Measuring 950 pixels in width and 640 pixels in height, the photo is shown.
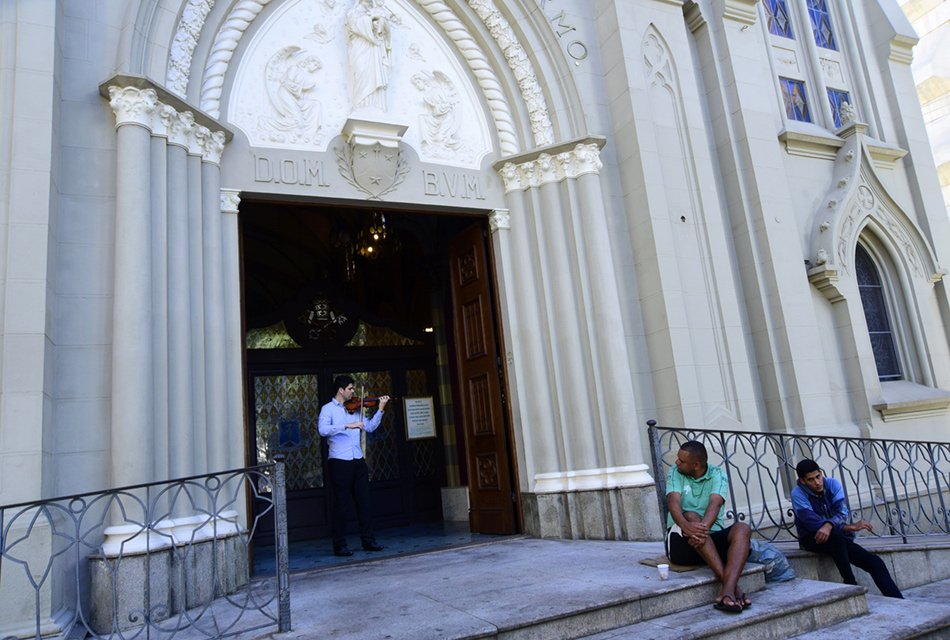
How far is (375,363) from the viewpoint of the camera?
34.9 feet

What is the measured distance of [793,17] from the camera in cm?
1104

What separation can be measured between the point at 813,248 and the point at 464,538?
243 inches

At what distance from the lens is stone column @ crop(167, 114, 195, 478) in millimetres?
5551

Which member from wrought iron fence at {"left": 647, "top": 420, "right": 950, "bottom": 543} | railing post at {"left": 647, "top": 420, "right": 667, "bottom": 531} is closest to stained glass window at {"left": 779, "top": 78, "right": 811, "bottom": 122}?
wrought iron fence at {"left": 647, "top": 420, "right": 950, "bottom": 543}

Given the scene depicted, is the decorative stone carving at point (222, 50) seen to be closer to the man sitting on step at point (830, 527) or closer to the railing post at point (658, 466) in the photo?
the railing post at point (658, 466)

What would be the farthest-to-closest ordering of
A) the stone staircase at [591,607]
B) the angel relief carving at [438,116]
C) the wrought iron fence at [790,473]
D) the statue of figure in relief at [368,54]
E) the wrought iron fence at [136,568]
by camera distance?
the angel relief carving at [438,116] < the statue of figure in relief at [368,54] < the wrought iron fence at [790,473] < the wrought iron fence at [136,568] < the stone staircase at [591,607]

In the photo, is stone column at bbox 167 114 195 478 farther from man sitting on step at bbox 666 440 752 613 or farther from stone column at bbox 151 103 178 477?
man sitting on step at bbox 666 440 752 613

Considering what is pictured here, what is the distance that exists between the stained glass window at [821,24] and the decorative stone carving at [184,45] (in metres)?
9.54

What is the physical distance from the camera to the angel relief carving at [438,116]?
25.5ft

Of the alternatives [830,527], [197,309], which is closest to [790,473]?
[830,527]

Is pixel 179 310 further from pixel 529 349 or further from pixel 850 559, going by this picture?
pixel 850 559

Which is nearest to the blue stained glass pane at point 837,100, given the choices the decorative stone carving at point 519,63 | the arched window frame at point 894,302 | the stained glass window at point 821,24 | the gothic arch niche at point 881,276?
the gothic arch niche at point 881,276

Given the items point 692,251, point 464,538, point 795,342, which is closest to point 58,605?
point 464,538

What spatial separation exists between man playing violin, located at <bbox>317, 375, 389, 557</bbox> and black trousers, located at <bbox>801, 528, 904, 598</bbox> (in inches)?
160
